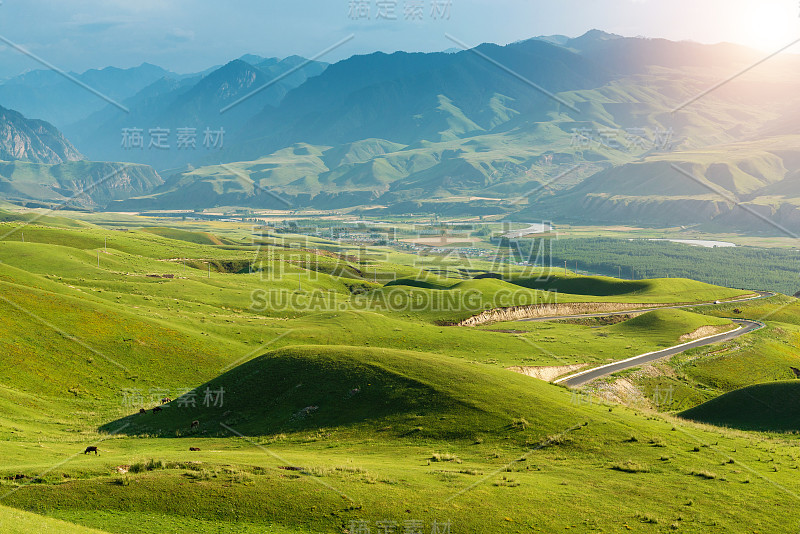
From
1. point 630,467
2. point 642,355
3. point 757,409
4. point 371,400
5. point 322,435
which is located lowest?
point 642,355

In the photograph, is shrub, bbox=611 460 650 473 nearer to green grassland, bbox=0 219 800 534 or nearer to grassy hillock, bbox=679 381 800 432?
green grassland, bbox=0 219 800 534

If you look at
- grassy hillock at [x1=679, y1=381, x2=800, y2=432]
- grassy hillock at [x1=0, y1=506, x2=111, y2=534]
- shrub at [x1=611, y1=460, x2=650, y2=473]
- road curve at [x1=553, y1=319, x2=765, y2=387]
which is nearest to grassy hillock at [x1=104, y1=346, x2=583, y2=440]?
shrub at [x1=611, y1=460, x2=650, y2=473]

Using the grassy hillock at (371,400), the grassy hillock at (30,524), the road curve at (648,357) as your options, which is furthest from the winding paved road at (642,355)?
the grassy hillock at (30,524)

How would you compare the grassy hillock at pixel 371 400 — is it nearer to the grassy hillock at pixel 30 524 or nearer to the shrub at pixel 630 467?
the shrub at pixel 630 467

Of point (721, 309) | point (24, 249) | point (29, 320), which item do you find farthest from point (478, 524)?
point (721, 309)

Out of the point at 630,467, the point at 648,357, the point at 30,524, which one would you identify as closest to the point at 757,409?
the point at 648,357

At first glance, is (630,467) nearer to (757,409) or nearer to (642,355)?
(757,409)

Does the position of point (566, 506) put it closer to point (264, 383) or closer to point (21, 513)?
point (21, 513)
